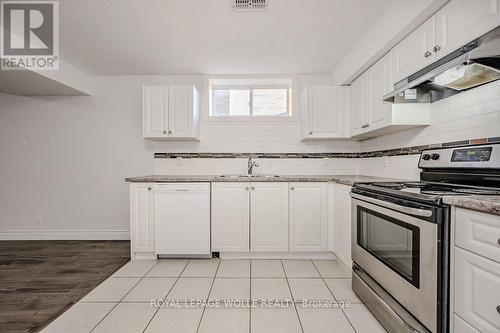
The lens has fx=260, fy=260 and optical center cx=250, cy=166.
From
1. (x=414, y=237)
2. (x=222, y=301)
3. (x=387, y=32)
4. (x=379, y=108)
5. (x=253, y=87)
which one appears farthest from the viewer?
(x=253, y=87)

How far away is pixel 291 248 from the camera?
2855 mm

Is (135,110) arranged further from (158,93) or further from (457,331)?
(457,331)

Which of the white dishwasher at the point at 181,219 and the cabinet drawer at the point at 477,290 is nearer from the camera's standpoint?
the cabinet drawer at the point at 477,290

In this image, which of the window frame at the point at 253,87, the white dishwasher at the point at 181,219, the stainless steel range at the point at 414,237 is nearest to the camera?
the stainless steel range at the point at 414,237

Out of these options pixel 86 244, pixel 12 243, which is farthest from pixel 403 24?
pixel 12 243

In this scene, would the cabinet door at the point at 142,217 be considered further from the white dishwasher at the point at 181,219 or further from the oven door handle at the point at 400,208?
A: the oven door handle at the point at 400,208

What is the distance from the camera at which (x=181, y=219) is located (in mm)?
2822

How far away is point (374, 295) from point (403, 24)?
1943 millimetres

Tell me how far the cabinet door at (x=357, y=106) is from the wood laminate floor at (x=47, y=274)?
9.68ft

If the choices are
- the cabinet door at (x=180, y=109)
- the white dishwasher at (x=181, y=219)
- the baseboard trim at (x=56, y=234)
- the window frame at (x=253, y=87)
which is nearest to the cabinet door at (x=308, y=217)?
the white dishwasher at (x=181, y=219)

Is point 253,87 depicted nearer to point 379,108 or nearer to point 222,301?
point 379,108

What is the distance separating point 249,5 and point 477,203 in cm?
193

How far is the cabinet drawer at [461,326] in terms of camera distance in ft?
3.61

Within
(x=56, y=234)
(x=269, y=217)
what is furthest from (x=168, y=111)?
(x=56, y=234)
